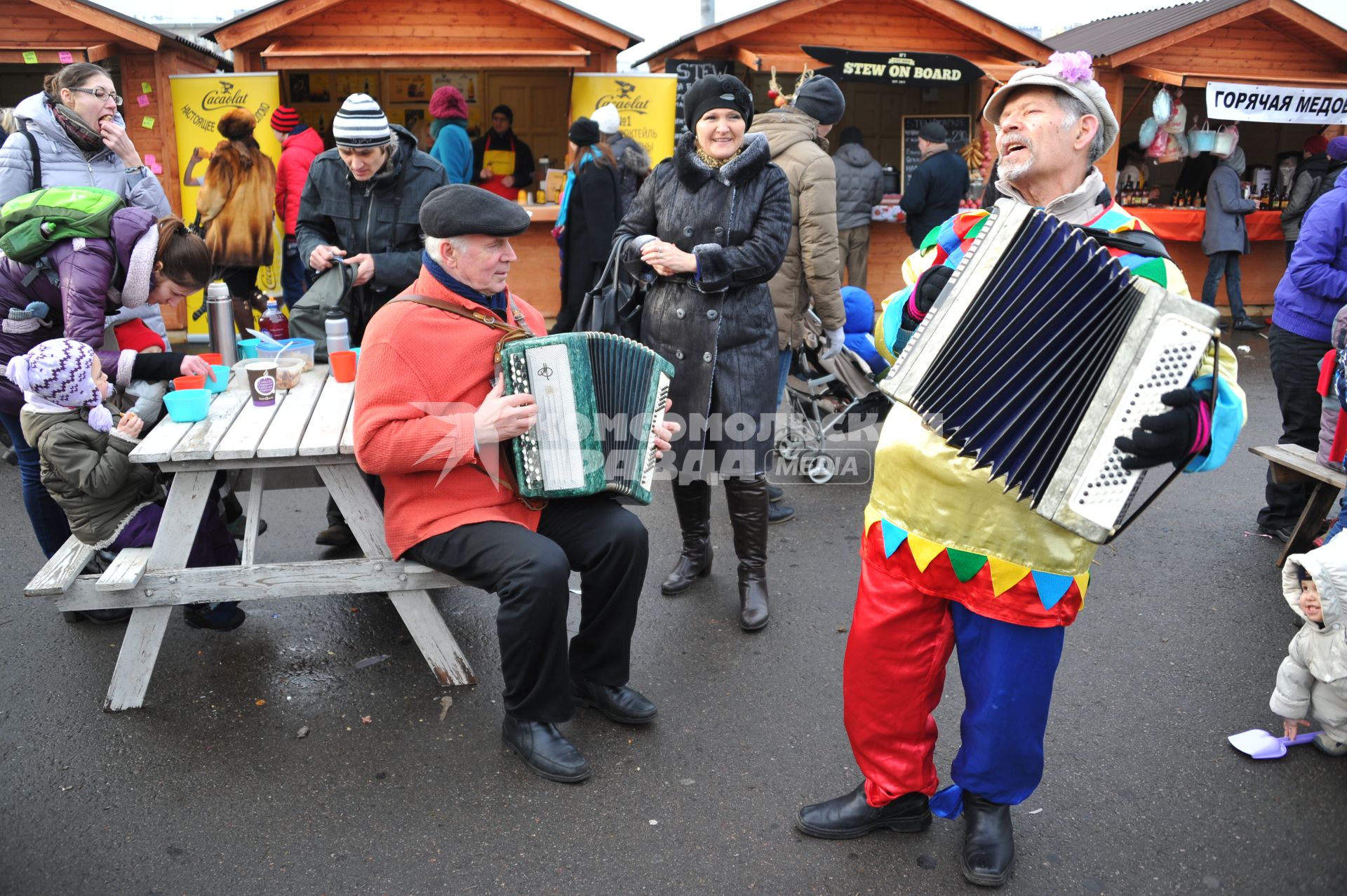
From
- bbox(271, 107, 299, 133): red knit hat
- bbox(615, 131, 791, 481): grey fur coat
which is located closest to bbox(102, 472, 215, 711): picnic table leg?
bbox(615, 131, 791, 481): grey fur coat

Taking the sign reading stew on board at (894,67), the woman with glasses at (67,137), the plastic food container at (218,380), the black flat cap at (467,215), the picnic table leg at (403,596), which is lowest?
the picnic table leg at (403,596)

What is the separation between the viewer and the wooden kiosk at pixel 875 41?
32.0 ft

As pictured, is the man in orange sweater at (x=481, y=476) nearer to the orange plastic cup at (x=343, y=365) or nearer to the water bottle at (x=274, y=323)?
the orange plastic cup at (x=343, y=365)

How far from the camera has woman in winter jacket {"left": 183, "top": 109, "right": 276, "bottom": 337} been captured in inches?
285

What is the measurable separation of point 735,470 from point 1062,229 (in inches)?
77.7

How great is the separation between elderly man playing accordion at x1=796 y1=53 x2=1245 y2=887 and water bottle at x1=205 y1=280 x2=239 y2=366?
2962 mm

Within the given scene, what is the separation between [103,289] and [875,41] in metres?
8.46

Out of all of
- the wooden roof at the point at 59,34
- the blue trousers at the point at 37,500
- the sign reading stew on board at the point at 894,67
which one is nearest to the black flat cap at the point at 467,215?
the blue trousers at the point at 37,500

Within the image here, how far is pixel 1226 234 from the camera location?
997 cm

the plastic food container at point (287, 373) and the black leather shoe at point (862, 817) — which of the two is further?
the plastic food container at point (287, 373)

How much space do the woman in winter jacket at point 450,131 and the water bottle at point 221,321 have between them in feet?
12.9

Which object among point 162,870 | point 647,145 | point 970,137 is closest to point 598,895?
point 162,870

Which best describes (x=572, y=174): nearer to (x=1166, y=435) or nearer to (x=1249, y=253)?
(x=1166, y=435)

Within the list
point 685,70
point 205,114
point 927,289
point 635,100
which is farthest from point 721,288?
point 685,70
